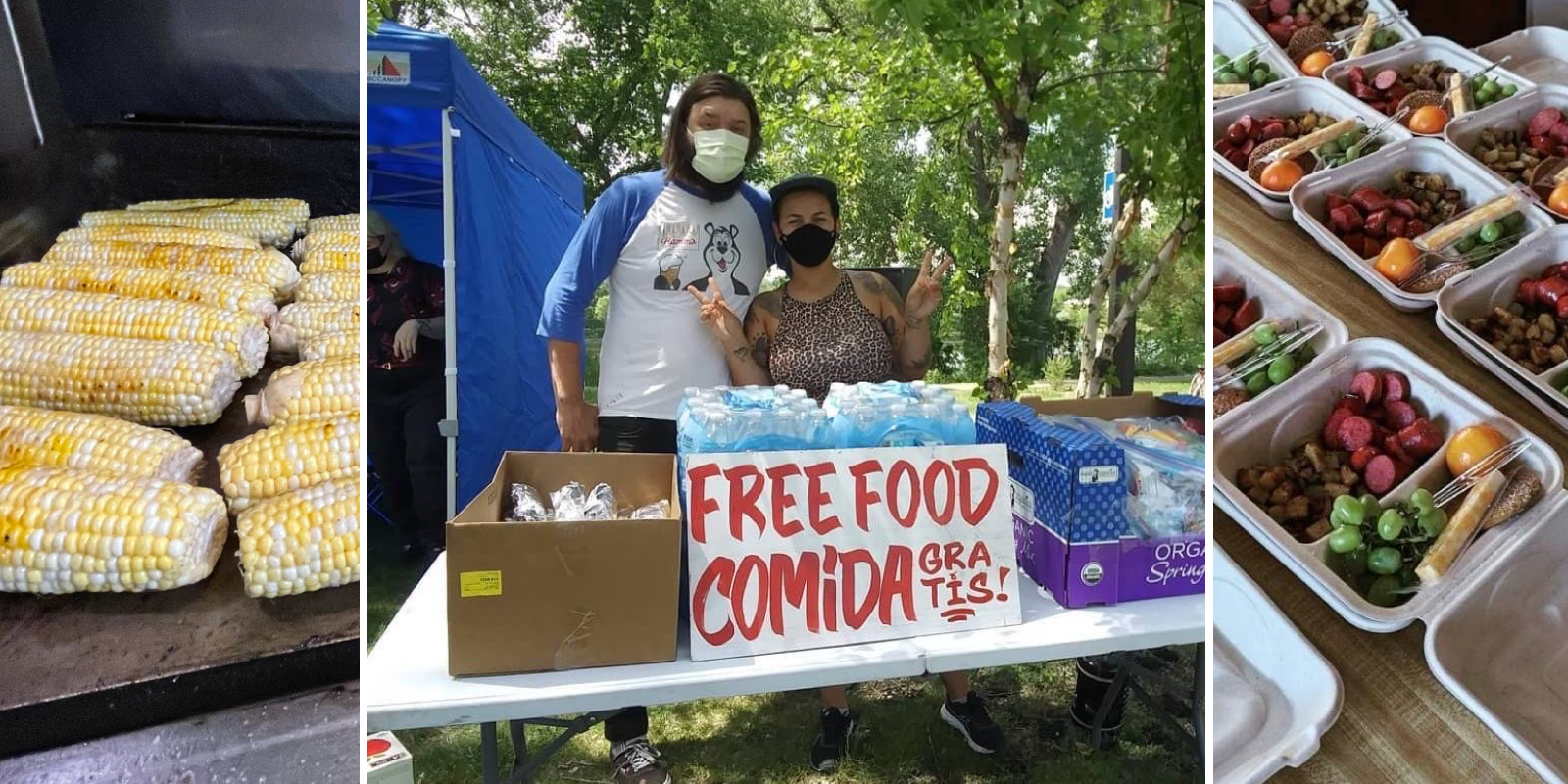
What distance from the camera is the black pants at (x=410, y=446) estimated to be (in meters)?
2.01

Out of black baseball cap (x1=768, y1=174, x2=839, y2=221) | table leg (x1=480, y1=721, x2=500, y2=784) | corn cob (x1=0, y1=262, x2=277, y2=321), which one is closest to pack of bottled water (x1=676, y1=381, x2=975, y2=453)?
black baseball cap (x1=768, y1=174, x2=839, y2=221)

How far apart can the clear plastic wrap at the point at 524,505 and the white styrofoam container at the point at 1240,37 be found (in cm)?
116

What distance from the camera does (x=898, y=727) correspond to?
1.72 metres

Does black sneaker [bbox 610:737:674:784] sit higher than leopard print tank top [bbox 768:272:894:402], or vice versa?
leopard print tank top [bbox 768:272:894:402]

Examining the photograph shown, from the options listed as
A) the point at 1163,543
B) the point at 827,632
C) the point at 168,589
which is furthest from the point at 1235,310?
the point at 168,589

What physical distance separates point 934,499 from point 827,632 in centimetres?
23

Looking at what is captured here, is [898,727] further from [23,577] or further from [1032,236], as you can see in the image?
[23,577]

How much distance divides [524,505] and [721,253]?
649 mm

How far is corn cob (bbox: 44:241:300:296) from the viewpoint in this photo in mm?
1847

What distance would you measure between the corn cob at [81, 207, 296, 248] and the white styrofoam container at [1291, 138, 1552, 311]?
6.87ft

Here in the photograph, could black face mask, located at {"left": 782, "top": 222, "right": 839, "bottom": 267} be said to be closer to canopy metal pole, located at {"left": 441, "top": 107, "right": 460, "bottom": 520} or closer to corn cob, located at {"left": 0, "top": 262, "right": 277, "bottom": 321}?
canopy metal pole, located at {"left": 441, "top": 107, "right": 460, "bottom": 520}

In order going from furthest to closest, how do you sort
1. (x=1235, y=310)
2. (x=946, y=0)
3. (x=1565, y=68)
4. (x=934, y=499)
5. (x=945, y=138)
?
1. (x=945, y=138)
2. (x=946, y=0)
3. (x=1565, y=68)
4. (x=934, y=499)
5. (x=1235, y=310)

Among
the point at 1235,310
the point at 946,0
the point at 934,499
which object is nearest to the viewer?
the point at 1235,310

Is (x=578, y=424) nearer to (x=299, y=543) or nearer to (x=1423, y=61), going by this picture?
(x=299, y=543)
